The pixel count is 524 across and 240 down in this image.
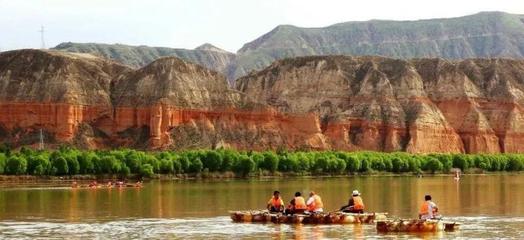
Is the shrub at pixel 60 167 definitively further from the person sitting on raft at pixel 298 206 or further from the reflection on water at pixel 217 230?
the person sitting on raft at pixel 298 206

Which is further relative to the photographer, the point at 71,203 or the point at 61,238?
the point at 71,203

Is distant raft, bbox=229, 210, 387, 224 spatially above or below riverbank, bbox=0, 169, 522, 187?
below

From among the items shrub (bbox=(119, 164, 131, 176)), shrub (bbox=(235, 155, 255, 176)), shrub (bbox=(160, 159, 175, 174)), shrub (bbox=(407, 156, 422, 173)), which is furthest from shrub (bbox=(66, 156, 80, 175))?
shrub (bbox=(407, 156, 422, 173))

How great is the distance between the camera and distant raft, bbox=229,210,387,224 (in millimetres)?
63188

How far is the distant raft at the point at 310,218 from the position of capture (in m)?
63.2

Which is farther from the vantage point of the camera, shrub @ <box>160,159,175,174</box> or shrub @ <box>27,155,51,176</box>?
shrub @ <box>160,159,175,174</box>

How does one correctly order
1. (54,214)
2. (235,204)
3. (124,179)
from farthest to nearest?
(124,179)
(235,204)
(54,214)

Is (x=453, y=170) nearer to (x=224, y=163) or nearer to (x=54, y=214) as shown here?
(x=224, y=163)

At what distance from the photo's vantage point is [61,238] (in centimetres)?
5641

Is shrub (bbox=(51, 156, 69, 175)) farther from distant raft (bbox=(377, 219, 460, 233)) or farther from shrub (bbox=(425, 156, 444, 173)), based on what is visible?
distant raft (bbox=(377, 219, 460, 233))

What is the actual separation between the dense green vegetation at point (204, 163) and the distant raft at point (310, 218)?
8392cm

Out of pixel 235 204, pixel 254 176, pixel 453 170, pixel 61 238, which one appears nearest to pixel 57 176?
pixel 254 176

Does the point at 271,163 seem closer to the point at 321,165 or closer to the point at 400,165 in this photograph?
the point at 321,165

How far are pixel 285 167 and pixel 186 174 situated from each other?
17328mm
